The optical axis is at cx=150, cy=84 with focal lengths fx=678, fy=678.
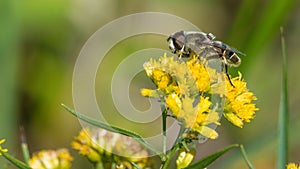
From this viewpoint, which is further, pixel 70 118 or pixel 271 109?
pixel 271 109

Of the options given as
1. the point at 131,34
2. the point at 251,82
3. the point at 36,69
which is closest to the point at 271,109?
the point at 251,82

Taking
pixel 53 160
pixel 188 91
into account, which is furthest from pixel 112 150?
pixel 188 91

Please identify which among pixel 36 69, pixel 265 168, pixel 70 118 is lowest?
Answer: pixel 265 168

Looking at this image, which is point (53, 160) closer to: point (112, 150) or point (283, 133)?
point (112, 150)

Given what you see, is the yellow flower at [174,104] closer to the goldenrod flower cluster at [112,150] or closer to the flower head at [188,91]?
the flower head at [188,91]

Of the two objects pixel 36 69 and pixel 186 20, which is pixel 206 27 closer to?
pixel 186 20

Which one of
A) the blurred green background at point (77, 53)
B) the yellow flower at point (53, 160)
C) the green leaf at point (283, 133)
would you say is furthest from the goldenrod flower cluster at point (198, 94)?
the blurred green background at point (77, 53)
